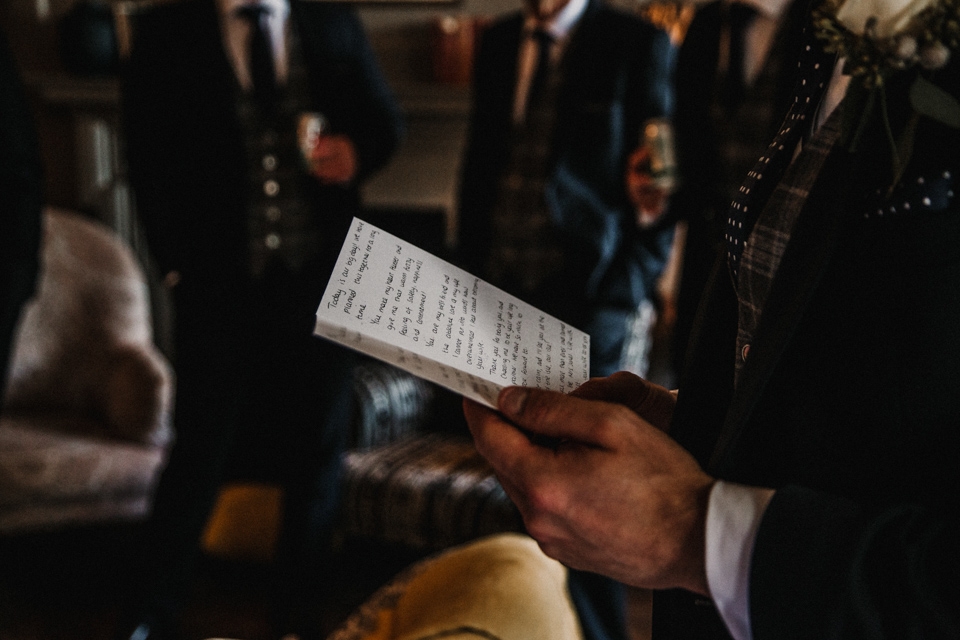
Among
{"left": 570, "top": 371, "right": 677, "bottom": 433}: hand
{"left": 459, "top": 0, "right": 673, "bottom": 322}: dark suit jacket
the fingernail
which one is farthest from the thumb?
{"left": 459, "top": 0, "right": 673, "bottom": 322}: dark suit jacket

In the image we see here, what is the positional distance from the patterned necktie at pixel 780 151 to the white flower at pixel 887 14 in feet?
0.28

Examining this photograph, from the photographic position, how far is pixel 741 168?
6.13ft

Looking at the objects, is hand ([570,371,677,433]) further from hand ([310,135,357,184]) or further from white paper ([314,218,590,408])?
hand ([310,135,357,184])

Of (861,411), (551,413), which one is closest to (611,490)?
(551,413)

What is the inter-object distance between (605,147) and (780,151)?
1.24 metres

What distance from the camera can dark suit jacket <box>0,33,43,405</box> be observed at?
1747mm

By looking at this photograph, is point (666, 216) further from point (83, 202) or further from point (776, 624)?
point (83, 202)

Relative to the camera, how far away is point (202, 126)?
1883 millimetres

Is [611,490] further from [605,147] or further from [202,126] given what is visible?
[202,126]

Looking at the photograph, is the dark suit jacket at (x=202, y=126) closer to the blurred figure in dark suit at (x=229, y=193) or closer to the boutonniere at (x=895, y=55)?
the blurred figure in dark suit at (x=229, y=193)

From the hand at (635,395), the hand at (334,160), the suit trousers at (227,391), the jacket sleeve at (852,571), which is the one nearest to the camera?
the jacket sleeve at (852,571)

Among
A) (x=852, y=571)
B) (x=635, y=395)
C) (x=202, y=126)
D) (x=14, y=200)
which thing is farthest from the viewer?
(x=202, y=126)

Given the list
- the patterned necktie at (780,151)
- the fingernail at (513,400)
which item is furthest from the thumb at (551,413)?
the patterned necktie at (780,151)

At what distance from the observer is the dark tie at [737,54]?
6.17ft
